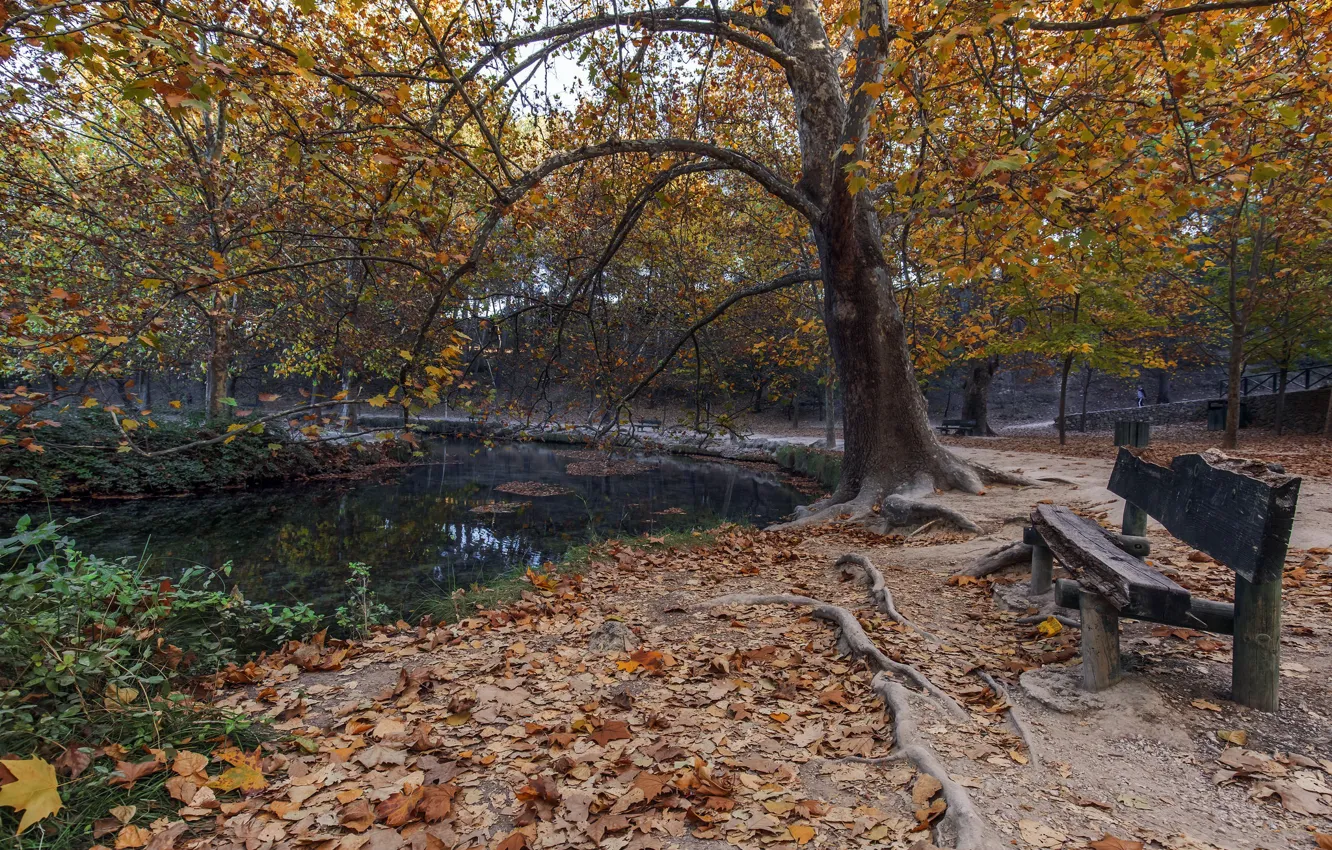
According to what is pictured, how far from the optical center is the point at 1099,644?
9.39 ft

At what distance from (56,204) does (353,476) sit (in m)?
10.7

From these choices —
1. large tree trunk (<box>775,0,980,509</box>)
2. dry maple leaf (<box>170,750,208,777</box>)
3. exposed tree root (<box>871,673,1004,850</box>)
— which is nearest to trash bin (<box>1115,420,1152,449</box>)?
large tree trunk (<box>775,0,980,509</box>)

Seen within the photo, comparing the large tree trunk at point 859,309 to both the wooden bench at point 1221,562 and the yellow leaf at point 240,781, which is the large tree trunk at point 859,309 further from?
the yellow leaf at point 240,781

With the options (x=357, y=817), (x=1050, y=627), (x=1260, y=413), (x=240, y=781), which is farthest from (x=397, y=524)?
(x=1260, y=413)

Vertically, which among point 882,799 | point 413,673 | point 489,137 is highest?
point 489,137

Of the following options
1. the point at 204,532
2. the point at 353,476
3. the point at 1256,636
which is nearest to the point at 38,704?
the point at 1256,636

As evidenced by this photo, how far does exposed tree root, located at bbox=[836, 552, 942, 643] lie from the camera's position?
407cm

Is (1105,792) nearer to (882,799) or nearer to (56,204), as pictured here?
(882,799)

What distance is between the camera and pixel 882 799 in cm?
227

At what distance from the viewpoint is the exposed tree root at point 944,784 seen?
188cm

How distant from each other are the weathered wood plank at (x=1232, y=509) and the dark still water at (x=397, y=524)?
6991 millimetres

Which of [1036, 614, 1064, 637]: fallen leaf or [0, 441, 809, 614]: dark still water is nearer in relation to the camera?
[1036, 614, 1064, 637]: fallen leaf

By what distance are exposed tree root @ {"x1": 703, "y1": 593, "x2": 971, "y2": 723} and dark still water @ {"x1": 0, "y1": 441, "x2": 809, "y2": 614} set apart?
4285 mm

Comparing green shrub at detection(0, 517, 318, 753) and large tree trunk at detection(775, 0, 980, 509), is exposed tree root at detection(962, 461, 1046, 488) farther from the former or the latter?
green shrub at detection(0, 517, 318, 753)
